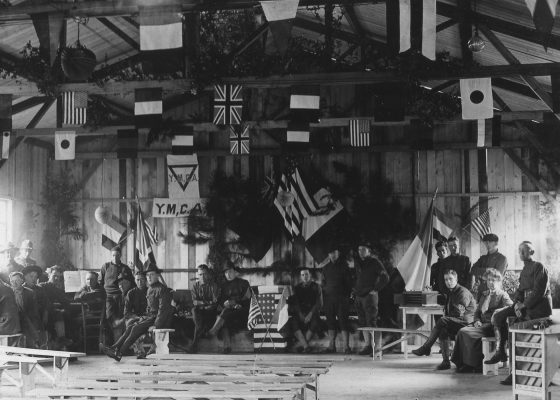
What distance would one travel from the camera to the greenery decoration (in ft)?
54.3

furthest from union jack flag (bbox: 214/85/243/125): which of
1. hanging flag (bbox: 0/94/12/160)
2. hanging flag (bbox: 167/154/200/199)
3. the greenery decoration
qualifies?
the greenery decoration

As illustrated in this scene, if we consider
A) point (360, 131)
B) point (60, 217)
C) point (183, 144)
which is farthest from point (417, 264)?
point (60, 217)

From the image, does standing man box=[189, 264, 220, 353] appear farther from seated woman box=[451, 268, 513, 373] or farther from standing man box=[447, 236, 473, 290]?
seated woman box=[451, 268, 513, 373]

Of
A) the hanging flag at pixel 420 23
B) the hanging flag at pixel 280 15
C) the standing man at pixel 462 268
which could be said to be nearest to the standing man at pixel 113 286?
the standing man at pixel 462 268

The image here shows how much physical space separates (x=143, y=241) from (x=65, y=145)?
3.90m

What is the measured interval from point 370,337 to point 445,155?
15.3 feet

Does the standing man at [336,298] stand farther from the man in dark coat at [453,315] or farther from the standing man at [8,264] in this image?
the standing man at [8,264]

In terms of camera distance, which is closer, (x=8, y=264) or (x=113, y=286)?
(x=8, y=264)

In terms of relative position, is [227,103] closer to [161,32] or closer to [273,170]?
[161,32]

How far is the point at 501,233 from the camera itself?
15469mm

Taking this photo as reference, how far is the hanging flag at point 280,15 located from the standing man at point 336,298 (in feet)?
20.1

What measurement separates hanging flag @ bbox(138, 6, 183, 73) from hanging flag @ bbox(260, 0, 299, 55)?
1.28 meters

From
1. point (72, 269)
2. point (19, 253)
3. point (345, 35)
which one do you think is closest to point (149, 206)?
point (72, 269)

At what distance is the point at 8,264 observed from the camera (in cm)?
1333
